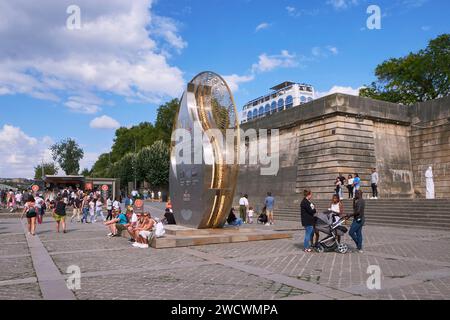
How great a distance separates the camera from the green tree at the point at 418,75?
128 feet

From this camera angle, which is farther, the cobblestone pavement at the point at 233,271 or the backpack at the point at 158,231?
the backpack at the point at 158,231

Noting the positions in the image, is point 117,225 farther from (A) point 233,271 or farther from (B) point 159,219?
(A) point 233,271

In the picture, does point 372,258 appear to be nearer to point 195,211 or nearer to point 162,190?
point 195,211

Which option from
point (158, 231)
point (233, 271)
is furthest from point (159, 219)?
point (233, 271)

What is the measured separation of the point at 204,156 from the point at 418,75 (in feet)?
114

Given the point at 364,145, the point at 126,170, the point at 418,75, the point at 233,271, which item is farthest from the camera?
the point at 126,170

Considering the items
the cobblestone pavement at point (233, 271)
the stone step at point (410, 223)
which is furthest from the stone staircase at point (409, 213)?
the cobblestone pavement at point (233, 271)

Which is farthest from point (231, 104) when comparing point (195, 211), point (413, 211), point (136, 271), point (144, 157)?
point (144, 157)

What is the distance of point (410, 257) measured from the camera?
374 inches

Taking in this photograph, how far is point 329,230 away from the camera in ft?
33.8

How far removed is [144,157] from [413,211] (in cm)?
4819

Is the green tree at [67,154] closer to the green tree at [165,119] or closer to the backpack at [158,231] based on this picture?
the green tree at [165,119]

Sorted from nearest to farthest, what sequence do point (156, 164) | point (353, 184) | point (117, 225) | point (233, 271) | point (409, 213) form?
point (233, 271) → point (117, 225) → point (409, 213) → point (353, 184) → point (156, 164)

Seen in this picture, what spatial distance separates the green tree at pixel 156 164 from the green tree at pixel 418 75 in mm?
30163
